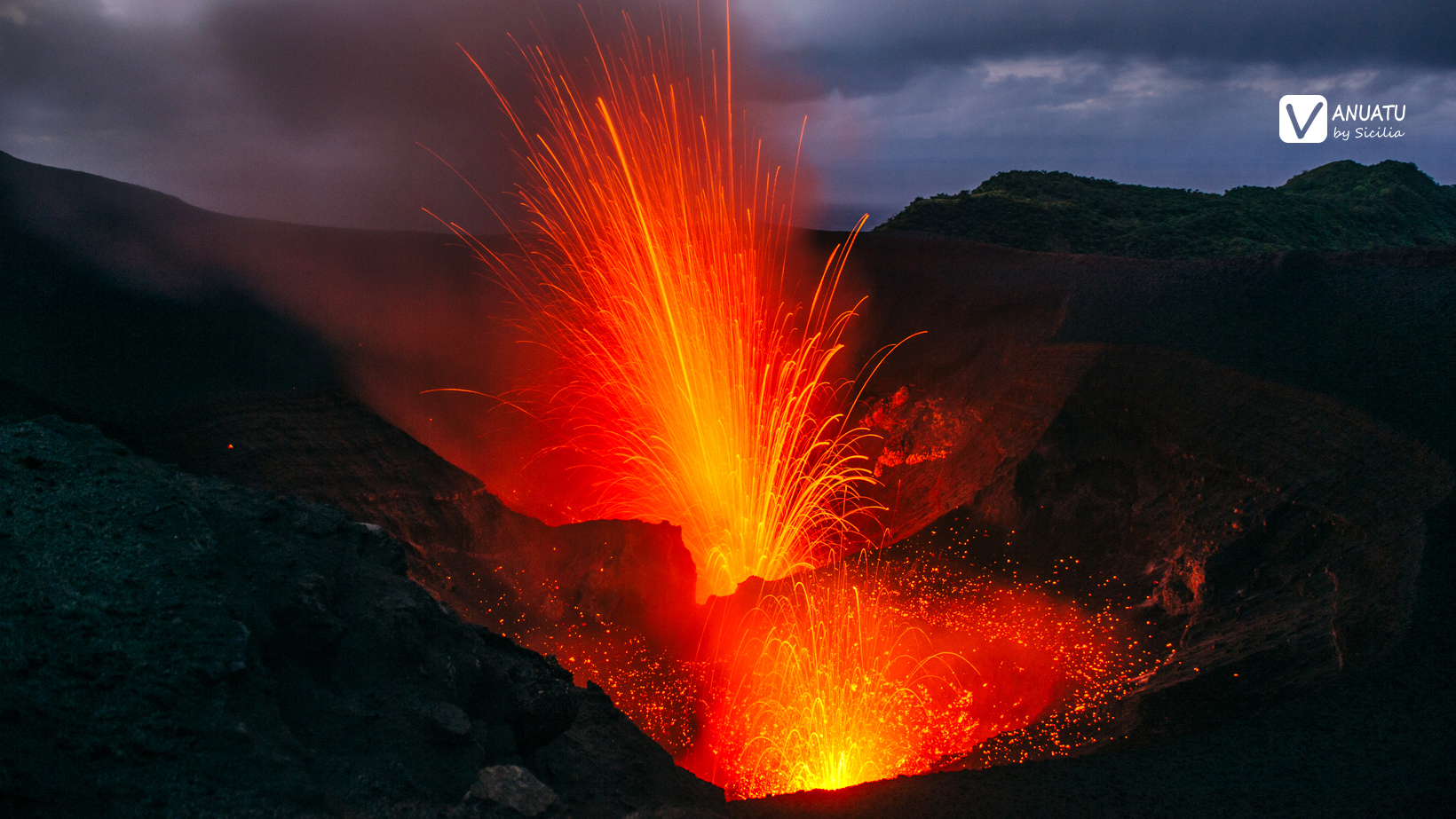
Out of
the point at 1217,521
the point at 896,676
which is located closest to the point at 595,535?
the point at 896,676

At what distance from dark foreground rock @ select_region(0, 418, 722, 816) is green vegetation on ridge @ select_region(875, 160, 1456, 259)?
17.4m

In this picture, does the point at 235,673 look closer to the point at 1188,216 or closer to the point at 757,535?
the point at 757,535

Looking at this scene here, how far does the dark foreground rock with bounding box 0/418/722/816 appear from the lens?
2500 millimetres

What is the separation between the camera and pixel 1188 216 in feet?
77.4

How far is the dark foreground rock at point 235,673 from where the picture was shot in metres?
2.50

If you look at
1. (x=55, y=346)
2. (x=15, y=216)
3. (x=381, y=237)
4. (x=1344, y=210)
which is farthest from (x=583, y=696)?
(x=1344, y=210)

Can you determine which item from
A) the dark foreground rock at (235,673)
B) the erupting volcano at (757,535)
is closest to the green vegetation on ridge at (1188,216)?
the erupting volcano at (757,535)

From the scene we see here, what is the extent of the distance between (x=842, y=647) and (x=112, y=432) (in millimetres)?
6876

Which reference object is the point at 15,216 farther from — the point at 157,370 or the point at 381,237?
the point at 381,237

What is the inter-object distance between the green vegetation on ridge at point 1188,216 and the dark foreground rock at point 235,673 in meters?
17.4

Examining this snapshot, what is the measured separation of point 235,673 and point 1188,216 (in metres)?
27.1

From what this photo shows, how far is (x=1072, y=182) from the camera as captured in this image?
2741 cm

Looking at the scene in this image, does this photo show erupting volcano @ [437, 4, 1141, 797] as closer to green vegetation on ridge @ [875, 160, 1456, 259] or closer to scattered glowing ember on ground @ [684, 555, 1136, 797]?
scattered glowing ember on ground @ [684, 555, 1136, 797]

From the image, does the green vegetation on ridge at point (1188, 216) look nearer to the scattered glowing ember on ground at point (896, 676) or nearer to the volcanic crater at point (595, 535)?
the volcanic crater at point (595, 535)
